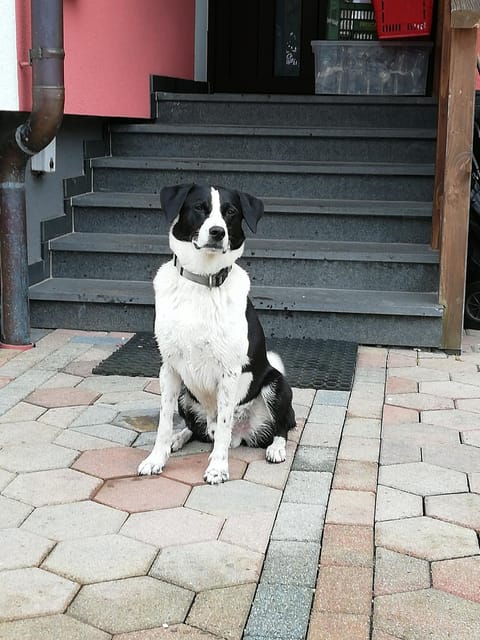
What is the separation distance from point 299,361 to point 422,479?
150 centimetres

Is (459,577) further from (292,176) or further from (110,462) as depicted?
(292,176)

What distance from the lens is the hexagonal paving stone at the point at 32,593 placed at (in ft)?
7.36

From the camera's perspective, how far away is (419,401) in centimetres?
409

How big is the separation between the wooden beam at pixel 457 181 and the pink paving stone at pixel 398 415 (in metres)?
1.07

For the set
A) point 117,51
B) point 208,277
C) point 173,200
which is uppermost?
point 117,51

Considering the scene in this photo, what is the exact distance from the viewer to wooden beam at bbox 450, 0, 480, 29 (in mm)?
4355

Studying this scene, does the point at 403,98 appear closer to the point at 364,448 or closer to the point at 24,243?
the point at 24,243

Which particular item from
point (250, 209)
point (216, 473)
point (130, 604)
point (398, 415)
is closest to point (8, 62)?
point (250, 209)

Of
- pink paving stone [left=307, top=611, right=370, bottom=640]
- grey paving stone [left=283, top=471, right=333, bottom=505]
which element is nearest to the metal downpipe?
grey paving stone [left=283, top=471, right=333, bottom=505]

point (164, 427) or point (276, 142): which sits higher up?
point (276, 142)

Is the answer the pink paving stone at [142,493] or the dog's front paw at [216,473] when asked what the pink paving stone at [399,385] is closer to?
the dog's front paw at [216,473]

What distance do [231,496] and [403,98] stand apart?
4.41 meters

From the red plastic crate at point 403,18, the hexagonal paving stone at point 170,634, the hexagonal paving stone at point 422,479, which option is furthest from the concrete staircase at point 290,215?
the hexagonal paving stone at point 170,634

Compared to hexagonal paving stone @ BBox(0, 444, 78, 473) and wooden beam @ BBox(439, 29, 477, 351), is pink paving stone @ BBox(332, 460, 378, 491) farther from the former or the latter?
wooden beam @ BBox(439, 29, 477, 351)
